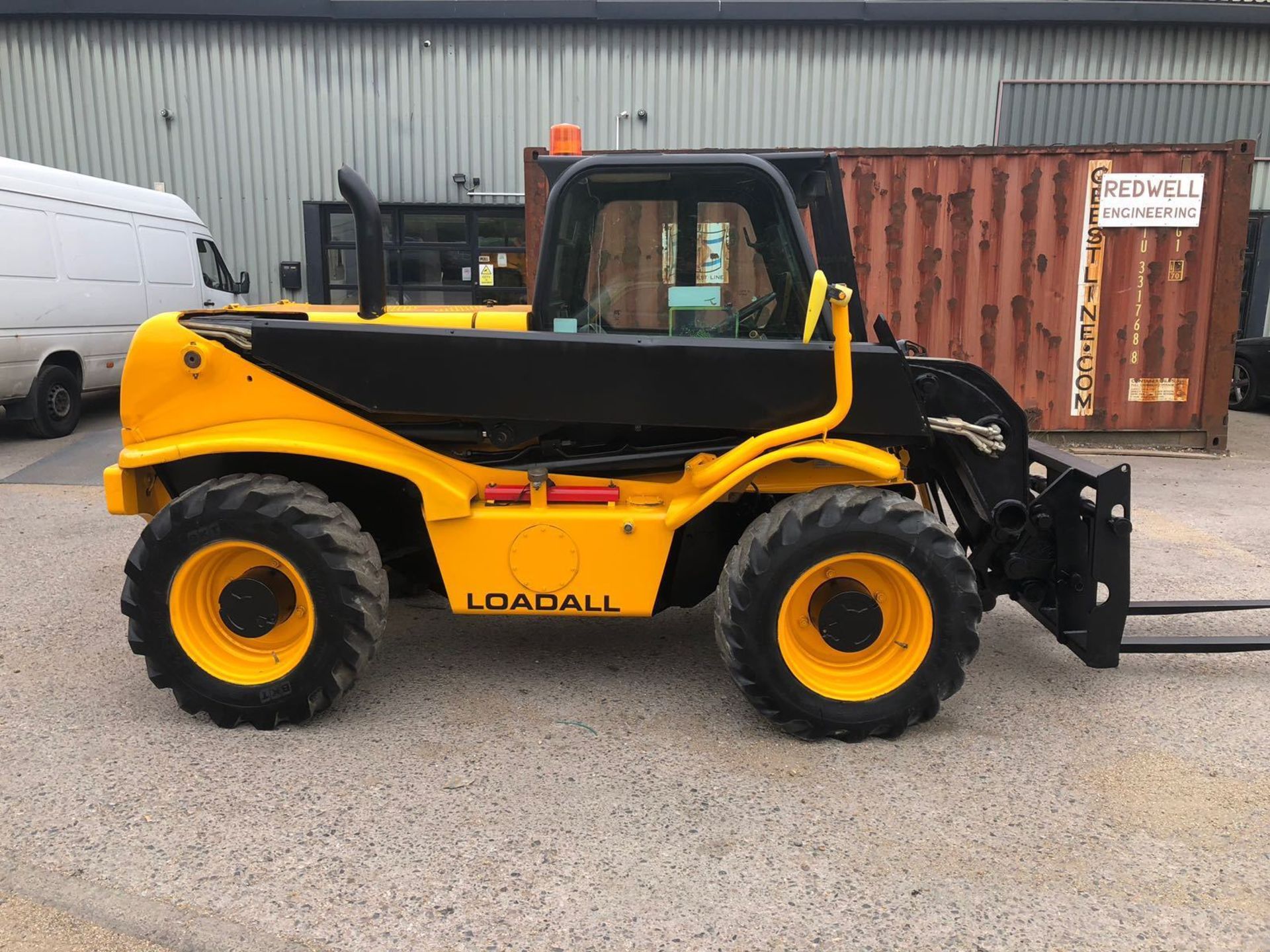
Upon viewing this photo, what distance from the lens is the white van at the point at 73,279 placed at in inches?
354

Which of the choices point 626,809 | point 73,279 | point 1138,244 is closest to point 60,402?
point 73,279

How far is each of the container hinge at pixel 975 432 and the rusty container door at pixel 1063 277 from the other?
18.8ft

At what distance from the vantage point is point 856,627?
351cm

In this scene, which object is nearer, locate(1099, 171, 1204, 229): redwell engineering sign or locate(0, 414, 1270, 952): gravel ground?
locate(0, 414, 1270, 952): gravel ground

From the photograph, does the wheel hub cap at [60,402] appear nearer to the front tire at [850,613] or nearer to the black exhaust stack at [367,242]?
the black exhaust stack at [367,242]

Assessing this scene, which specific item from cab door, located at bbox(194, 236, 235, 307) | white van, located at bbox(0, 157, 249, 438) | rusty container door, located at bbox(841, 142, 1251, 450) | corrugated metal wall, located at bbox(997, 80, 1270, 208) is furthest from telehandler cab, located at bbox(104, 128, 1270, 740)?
corrugated metal wall, located at bbox(997, 80, 1270, 208)

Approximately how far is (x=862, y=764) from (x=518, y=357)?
1.96 metres

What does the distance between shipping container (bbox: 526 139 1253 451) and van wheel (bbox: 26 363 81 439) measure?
17.3 ft

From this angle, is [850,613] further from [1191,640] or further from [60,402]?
[60,402]

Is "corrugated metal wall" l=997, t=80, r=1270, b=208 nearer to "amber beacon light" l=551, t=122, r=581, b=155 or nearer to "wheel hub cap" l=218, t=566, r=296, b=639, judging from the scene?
"amber beacon light" l=551, t=122, r=581, b=155

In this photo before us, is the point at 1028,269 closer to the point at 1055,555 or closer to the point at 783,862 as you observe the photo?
the point at 1055,555

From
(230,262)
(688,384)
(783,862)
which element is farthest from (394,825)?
(230,262)

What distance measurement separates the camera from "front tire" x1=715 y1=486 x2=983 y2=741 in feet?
11.1

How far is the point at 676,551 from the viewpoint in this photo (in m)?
3.76
